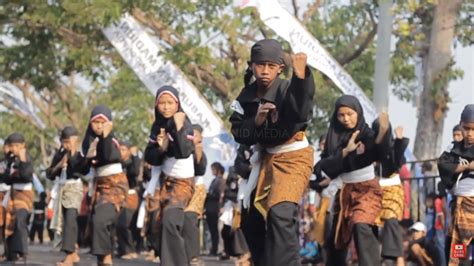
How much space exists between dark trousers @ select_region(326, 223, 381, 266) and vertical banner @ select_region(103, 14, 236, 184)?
35.1 feet

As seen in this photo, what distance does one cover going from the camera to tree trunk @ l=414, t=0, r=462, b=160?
997 inches

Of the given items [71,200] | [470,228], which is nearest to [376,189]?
[470,228]

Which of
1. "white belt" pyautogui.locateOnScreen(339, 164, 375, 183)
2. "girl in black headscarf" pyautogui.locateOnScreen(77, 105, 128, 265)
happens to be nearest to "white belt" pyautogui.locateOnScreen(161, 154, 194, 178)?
"girl in black headscarf" pyautogui.locateOnScreen(77, 105, 128, 265)

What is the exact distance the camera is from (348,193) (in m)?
14.0

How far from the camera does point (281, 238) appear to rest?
424 inches

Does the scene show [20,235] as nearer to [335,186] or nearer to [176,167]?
[176,167]

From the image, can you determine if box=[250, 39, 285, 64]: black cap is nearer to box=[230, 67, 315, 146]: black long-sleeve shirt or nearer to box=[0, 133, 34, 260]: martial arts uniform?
box=[230, 67, 315, 146]: black long-sleeve shirt

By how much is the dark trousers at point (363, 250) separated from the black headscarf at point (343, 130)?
2.81 feet

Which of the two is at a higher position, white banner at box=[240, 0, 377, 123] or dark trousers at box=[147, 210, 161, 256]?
white banner at box=[240, 0, 377, 123]

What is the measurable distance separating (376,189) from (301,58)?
391 centimetres

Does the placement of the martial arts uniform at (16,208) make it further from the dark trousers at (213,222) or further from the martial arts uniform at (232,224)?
the dark trousers at (213,222)

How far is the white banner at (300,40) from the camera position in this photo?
22.2m

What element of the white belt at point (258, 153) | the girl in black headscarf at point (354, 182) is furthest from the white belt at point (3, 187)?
the white belt at point (258, 153)

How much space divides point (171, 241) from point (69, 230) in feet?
12.6
